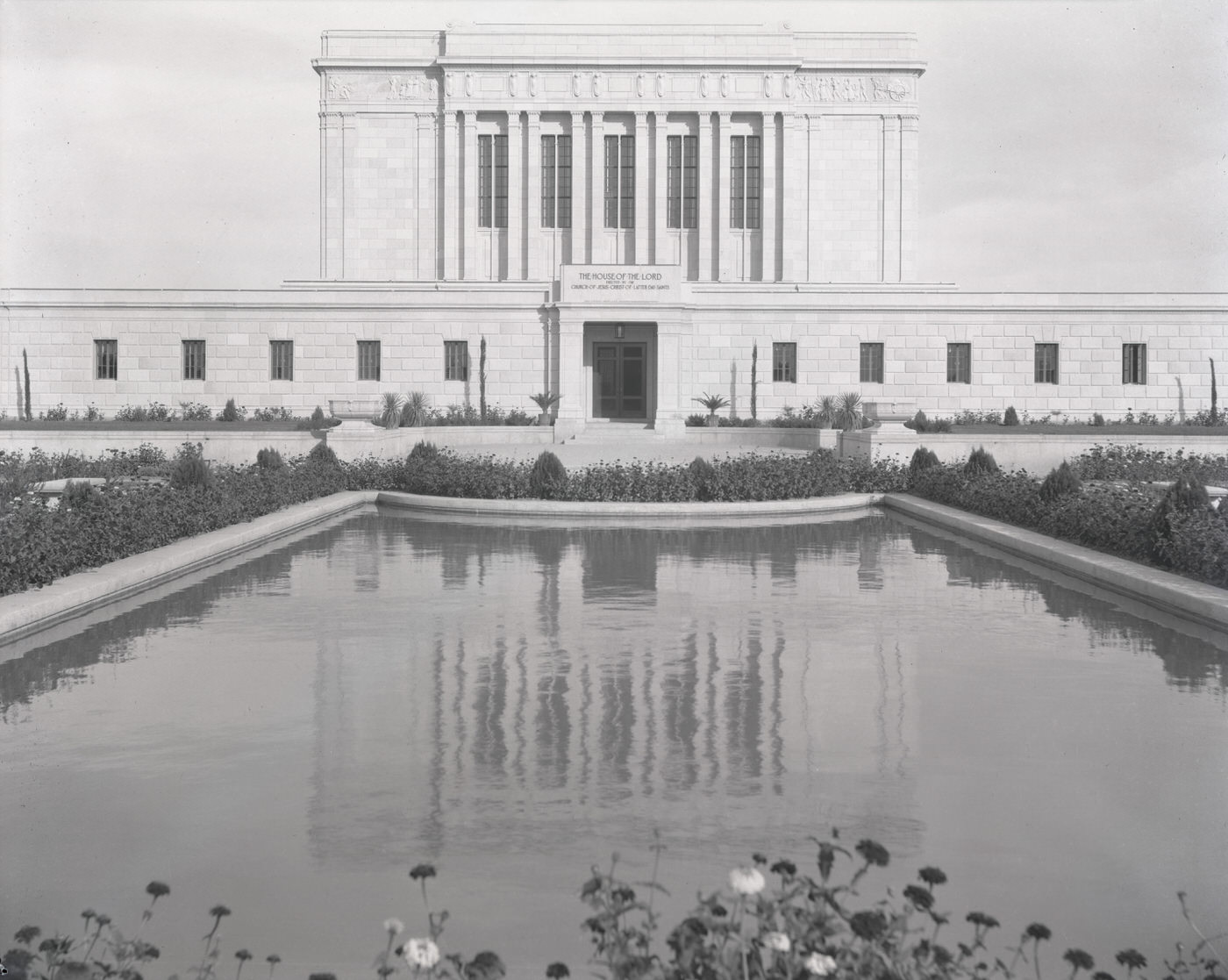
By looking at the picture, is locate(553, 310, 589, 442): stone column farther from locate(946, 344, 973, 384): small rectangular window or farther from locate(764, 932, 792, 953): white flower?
locate(764, 932, 792, 953): white flower

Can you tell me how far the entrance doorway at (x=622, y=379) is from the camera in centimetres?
4197

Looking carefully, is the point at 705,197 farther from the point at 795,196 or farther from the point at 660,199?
the point at 795,196

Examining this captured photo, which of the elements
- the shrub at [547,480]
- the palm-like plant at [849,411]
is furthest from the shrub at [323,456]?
the palm-like plant at [849,411]

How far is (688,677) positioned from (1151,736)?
2.98 meters

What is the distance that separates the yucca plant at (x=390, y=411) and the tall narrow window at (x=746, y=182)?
17572 mm

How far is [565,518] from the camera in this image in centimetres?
2070

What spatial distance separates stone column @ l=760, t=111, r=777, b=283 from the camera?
50656 mm

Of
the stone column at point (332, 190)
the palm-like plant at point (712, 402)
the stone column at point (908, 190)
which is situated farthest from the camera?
the stone column at point (908, 190)

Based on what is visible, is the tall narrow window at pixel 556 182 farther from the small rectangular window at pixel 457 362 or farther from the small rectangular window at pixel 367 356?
the small rectangular window at pixel 367 356

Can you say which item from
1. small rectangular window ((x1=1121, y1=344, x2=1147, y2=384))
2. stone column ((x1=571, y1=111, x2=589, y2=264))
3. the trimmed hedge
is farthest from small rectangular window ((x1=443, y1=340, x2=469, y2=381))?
small rectangular window ((x1=1121, y1=344, x2=1147, y2=384))

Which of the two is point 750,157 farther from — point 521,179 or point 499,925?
point 499,925

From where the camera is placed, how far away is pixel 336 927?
15.5 feet

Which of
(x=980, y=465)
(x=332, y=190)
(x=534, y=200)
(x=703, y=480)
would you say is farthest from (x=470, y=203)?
(x=980, y=465)

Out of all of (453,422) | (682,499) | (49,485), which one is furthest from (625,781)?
(453,422)
